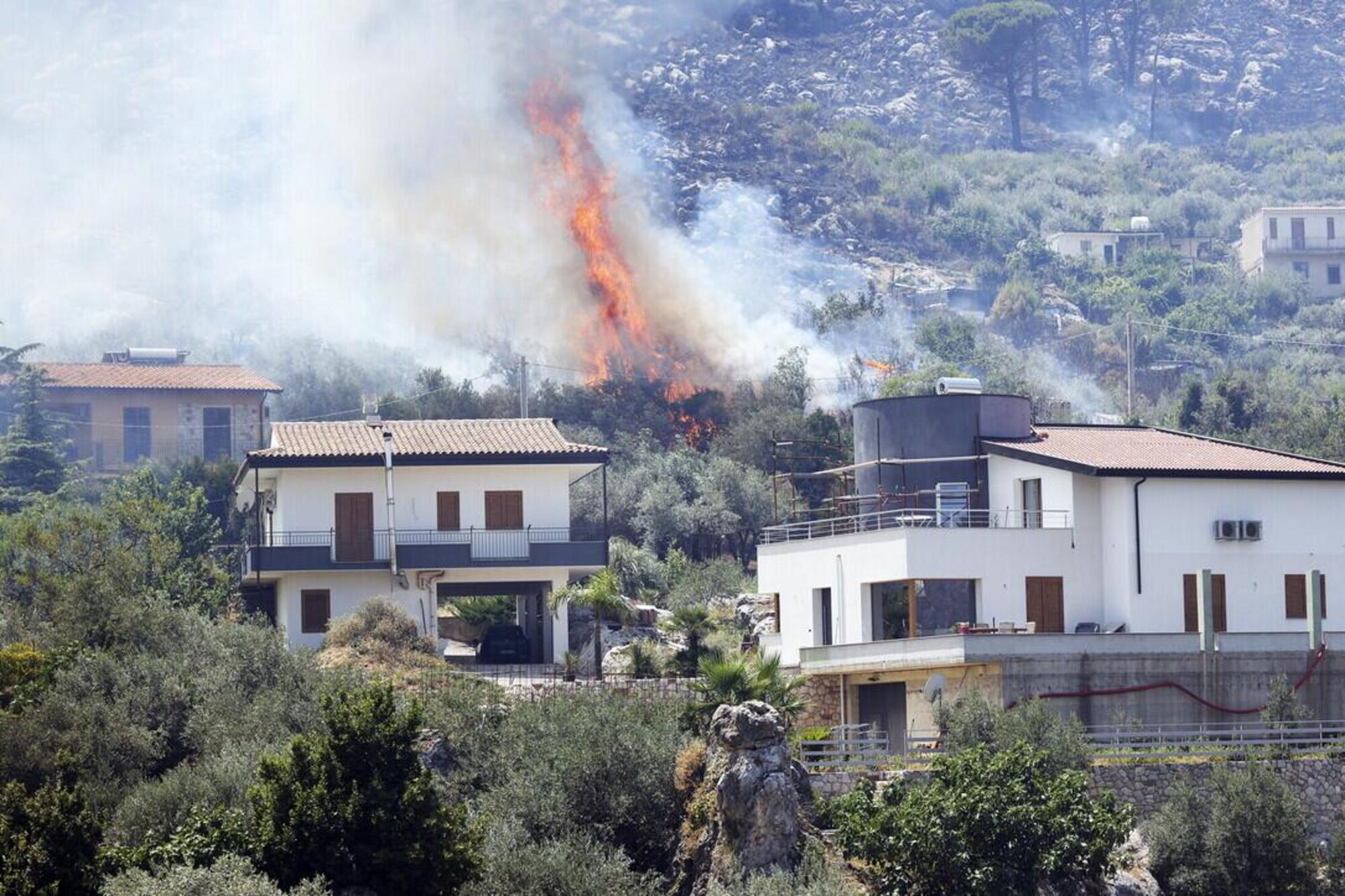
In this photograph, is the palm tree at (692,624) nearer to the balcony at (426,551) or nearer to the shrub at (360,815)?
the balcony at (426,551)

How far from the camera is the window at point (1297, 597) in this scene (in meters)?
53.9

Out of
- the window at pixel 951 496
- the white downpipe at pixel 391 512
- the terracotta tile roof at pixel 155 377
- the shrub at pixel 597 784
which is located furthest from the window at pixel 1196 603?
the terracotta tile roof at pixel 155 377

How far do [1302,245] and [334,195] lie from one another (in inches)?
2351

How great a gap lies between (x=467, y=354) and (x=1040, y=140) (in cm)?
7823

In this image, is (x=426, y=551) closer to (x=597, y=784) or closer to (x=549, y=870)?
(x=597, y=784)

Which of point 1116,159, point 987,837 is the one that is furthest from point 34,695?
point 1116,159

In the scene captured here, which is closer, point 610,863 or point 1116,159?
point 610,863

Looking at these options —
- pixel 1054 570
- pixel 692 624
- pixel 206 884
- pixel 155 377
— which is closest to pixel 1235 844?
pixel 1054 570

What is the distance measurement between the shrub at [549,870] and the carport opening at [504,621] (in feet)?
54.8

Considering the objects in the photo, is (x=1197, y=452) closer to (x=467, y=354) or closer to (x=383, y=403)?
(x=383, y=403)

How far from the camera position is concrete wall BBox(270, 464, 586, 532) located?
192 feet

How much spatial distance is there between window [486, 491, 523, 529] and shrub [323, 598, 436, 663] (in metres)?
5.73

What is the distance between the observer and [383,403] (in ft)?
307

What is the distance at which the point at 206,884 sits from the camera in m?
35.8
